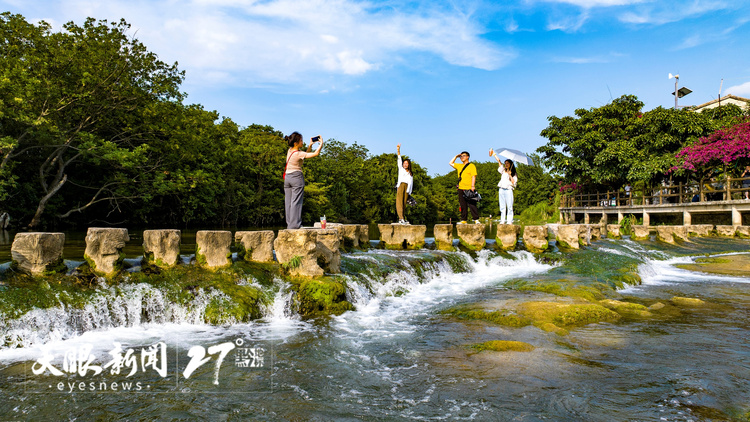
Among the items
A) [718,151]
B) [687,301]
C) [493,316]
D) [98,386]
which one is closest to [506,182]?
[687,301]

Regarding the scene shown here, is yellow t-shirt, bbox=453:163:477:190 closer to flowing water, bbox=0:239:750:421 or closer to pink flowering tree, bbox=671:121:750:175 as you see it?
flowing water, bbox=0:239:750:421

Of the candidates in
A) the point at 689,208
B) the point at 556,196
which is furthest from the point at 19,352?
the point at 556,196

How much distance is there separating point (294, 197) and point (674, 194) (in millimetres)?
26994

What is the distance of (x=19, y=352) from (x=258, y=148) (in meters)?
35.0

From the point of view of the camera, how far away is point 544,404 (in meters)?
4.02

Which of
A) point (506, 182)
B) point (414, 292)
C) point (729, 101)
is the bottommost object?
point (414, 292)

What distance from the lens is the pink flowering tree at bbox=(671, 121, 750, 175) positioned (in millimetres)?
23359

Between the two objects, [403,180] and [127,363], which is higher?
[403,180]

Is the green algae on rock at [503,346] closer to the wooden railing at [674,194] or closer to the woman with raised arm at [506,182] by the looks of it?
the woman with raised arm at [506,182]

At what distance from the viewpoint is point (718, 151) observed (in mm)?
24094

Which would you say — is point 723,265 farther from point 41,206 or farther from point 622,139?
point 41,206

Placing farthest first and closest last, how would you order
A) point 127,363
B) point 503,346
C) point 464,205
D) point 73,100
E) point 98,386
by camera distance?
point 73,100 < point 464,205 < point 503,346 < point 127,363 < point 98,386

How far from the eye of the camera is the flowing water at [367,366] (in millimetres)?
3945

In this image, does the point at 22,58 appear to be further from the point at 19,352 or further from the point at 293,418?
the point at 293,418
